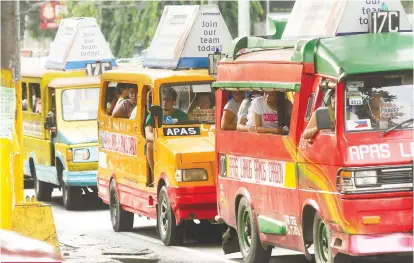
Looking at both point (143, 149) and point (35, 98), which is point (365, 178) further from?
point (35, 98)

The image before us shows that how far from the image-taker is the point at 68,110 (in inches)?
958

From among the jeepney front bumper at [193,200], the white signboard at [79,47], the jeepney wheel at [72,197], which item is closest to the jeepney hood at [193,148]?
the jeepney front bumper at [193,200]

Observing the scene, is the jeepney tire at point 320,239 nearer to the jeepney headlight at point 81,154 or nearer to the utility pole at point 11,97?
the utility pole at point 11,97

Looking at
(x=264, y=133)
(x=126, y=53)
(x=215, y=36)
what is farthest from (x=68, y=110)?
(x=126, y=53)

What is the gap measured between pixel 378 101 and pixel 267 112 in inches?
91.9

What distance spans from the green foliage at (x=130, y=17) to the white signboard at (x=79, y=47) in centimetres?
2081

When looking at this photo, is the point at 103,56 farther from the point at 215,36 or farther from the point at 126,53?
the point at 126,53

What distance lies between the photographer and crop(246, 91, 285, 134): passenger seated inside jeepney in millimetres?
14461

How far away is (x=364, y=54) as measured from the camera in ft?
41.3

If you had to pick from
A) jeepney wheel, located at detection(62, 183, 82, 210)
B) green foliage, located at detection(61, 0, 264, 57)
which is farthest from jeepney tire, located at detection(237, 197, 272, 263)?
green foliage, located at detection(61, 0, 264, 57)

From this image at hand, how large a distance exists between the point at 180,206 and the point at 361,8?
3.98m

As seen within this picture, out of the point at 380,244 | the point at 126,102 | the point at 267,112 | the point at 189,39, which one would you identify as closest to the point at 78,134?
the point at 126,102

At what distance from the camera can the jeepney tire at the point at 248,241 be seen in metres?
14.6

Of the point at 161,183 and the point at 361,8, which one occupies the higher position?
the point at 361,8
